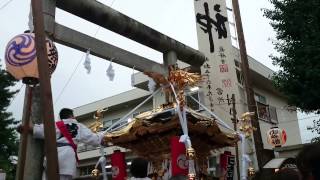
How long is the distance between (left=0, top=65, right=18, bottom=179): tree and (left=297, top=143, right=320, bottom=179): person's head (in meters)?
17.9

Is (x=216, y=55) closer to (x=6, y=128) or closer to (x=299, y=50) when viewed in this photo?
(x=299, y=50)

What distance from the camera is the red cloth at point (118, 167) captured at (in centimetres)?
748

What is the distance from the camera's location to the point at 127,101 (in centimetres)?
2077

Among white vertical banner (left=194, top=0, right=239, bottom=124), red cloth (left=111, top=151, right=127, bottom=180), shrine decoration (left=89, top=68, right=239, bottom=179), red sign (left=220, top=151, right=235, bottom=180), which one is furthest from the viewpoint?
white vertical banner (left=194, top=0, right=239, bottom=124)

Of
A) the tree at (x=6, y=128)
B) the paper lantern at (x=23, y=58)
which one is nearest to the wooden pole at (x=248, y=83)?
the paper lantern at (x=23, y=58)

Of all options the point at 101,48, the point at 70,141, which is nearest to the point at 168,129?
the point at 70,141

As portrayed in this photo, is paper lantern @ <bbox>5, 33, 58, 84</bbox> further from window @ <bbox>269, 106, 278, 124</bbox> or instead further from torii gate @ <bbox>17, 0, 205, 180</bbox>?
window @ <bbox>269, 106, 278, 124</bbox>

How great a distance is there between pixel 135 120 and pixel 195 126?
112 cm

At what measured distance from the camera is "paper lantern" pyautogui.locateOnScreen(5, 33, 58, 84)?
17.6 feet

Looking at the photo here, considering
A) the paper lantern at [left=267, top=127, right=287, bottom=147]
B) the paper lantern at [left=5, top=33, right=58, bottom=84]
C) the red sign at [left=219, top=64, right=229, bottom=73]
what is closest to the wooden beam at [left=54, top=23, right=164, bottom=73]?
the paper lantern at [left=5, top=33, right=58, bottom=84]

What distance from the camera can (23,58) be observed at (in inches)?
212

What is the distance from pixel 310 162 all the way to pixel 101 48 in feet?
23.9

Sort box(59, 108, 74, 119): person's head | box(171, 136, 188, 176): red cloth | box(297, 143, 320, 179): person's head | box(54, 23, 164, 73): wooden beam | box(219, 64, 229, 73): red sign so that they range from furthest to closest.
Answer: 1. box(219, 64, 229, 73): red sign
2. box(54, 23, 164, 73): wooden beam
3. box(171, 136, 188, 176): red cloth
4. box(59, 108, 74, 119): person's head
5. box(297, 143, 320, 179): person's head

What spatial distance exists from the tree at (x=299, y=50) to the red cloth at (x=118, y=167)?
548cm
